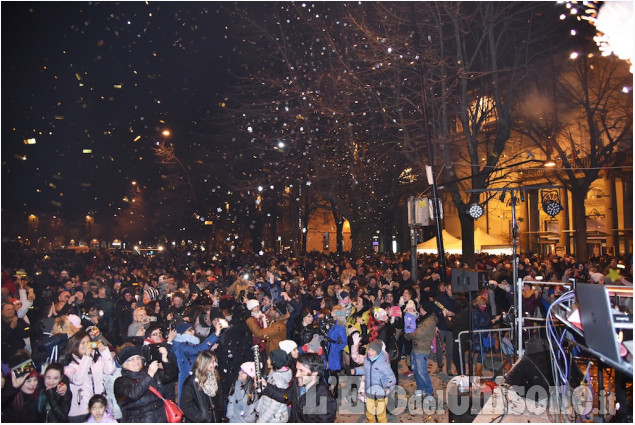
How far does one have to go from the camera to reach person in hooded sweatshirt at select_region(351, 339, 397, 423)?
7398mm

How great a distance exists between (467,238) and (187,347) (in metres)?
14.5

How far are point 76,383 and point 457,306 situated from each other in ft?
24.0

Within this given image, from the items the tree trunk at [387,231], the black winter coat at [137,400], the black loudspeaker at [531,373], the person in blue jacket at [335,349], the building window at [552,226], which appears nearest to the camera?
the black winter coat at [137,400]

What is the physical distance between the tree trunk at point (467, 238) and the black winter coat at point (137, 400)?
613 inches

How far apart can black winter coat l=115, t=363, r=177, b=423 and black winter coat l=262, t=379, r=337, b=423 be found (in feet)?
4.03

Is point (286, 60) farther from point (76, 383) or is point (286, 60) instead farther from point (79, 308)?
point (76, 383)

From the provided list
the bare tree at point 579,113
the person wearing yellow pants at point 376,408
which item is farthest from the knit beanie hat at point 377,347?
the bare tree at point 579,113

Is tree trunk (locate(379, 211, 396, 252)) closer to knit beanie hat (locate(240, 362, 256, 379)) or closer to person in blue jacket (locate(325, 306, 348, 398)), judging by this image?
person in blue jacket (locate(325, 306, 348, 398))

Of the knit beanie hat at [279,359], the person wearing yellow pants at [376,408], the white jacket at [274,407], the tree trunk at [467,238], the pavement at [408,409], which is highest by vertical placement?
the tree trunk at [467,238]

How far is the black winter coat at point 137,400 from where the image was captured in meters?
5.94

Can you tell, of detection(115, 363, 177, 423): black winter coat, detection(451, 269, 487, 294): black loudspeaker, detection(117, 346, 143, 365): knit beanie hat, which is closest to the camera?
detection(115, 363, 177, 423): black winter coat

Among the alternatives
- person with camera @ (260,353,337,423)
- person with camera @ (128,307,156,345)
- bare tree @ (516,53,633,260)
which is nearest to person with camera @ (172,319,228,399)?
person with camera @ (128,307,156,345)

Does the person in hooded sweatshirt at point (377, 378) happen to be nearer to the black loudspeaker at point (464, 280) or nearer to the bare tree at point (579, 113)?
the black loudspeaker at point (464, 280)

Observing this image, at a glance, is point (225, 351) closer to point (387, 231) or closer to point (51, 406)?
point (51, 406)
